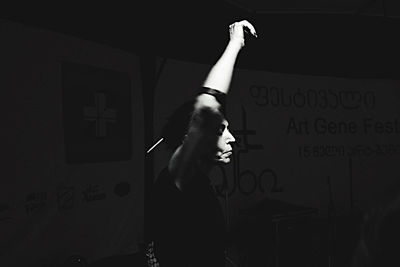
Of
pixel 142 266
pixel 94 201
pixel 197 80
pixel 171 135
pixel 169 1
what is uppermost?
pixel 169 1

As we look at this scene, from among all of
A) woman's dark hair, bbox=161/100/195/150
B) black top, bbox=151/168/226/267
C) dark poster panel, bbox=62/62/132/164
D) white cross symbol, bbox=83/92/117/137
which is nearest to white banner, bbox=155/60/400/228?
dark poster panel, bbox=62/62/132/164

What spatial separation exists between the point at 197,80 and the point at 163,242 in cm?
161

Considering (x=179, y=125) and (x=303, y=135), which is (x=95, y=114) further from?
(x=303, y=135)

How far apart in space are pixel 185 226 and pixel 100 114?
1.09 meters

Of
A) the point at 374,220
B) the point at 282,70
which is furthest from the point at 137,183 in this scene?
the point at 374,220

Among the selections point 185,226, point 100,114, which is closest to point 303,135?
point 100,114

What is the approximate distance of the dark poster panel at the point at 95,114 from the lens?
1.68 meters

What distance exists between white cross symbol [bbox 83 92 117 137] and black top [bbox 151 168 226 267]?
3.15 feet

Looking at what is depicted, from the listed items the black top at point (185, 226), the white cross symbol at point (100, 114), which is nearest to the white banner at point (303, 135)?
the white cross symbol at point (100, 114)

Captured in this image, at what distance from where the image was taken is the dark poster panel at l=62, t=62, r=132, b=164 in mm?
1679

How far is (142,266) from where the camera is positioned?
187 cm

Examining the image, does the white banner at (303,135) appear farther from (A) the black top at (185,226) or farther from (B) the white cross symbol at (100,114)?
(A) the black top at (185,226)

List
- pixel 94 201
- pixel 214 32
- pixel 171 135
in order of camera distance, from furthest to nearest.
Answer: pixel 214 32
pixel 94 201
pixel 171 135

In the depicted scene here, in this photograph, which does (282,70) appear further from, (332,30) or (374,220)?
(374,220)
